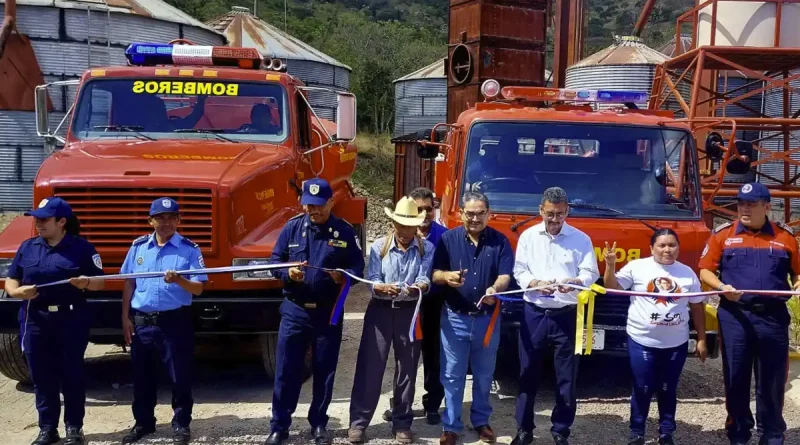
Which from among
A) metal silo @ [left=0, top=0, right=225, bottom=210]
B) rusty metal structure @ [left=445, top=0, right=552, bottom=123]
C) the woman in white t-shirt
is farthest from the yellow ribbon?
metal silo @ [left=0, top=0, right=225, bottom=210]

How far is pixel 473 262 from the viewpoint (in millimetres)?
5203

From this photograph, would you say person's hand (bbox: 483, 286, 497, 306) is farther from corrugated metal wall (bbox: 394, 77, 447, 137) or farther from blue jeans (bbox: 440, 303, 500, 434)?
corrugated metal wall (bbox: 394, 77, 447, 137)

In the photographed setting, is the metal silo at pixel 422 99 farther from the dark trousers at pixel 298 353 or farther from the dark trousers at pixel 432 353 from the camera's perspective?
the dark trousers at pixel 298 353

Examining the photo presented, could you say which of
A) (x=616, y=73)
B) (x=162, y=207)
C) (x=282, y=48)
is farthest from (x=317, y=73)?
(x=162, y=207)

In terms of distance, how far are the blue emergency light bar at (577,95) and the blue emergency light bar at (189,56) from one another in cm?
259

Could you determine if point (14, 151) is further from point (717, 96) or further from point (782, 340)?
point (782, 340)

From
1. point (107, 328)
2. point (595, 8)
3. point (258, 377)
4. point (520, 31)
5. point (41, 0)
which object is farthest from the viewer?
point (595, 8)

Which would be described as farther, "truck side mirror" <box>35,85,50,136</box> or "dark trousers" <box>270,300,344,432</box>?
"truck side mirror" <box>35,85,50,136</box>

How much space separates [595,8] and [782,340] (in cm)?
8883

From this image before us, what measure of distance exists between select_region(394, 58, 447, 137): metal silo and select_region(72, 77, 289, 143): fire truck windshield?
1799cm

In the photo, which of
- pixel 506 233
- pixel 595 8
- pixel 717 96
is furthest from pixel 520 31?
pixel 595 8

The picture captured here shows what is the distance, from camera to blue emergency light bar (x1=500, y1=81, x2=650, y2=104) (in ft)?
23.5

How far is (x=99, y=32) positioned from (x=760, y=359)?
15.4 m

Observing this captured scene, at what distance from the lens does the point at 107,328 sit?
5.90 m
